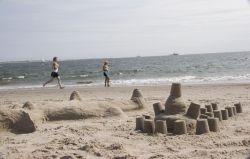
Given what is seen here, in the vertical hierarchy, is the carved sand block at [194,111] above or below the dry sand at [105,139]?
above

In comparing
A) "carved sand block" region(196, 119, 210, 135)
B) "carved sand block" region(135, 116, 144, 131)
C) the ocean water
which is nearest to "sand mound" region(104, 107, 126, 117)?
"carved sand block" region(135, 116, 144, 131)

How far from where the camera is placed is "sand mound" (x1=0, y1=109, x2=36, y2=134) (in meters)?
7.99

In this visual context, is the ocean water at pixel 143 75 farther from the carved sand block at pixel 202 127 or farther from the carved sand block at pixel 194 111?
the carved sand block at pixel 202 127

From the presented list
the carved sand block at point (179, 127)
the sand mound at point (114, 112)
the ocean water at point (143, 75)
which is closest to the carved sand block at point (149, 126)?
the carved sand block at point (179, 127)

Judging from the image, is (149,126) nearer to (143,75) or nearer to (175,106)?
(175,106)

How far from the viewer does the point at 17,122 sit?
8031mm

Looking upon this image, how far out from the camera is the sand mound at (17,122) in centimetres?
799

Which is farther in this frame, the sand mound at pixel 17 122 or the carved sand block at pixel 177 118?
the sand mound at pixel 17 122

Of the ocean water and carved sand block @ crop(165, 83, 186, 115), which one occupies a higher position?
carved sand block @ crop(165, 83, 186, 115)

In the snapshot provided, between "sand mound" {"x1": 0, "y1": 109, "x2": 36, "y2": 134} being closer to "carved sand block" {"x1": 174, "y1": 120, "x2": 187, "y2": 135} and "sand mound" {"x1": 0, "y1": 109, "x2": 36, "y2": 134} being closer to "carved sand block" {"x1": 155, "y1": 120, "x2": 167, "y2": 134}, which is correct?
"carved sand block" {"x1": 155, "y1": 120, "x2": 167, "y2": 134}

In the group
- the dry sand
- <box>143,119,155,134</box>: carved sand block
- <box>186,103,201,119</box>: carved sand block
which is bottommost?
the dry sand

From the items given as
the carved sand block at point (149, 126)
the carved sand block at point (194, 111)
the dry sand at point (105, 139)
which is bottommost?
the dry sand at point (105, 139)

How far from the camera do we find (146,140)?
6.96 metres

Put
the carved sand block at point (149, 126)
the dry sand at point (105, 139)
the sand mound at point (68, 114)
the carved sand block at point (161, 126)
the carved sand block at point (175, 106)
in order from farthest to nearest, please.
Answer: the sand mound at point (68, 114) → the carved sand block at point (175, 106) → the carved sand block at point (149, 126) → the carved sand block at point (161, 126) → the dry sand at point (105, 139)
